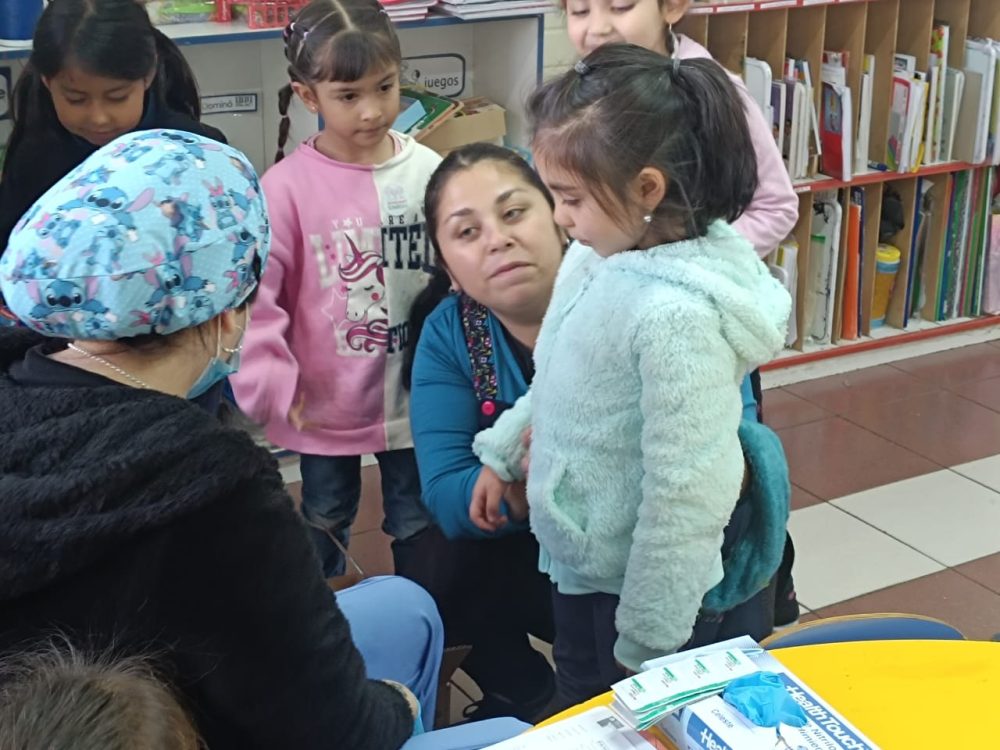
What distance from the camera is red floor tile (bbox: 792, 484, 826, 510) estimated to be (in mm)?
3077

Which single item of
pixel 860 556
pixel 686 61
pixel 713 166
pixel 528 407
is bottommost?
pixel 860 556

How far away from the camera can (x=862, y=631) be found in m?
1.43

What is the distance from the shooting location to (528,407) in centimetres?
180

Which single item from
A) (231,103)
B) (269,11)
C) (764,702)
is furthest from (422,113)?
(764,702)

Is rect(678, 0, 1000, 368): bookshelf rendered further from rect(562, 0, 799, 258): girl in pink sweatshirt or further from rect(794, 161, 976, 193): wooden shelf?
rect(562, 0, 799, 258): girl in pink sweatshirt

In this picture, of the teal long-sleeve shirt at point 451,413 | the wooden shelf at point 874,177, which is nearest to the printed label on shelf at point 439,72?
the wooden shelf at point 874,177

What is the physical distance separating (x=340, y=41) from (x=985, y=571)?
1.82 meters

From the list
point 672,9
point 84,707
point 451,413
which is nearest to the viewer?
point 84,707

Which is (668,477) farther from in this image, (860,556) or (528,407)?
(860,556)

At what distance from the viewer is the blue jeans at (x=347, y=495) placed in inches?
90.8

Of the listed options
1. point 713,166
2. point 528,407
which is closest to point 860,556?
point 528,407

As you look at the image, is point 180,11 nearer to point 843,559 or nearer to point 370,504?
point 370,504

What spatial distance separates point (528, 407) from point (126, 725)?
0.97m

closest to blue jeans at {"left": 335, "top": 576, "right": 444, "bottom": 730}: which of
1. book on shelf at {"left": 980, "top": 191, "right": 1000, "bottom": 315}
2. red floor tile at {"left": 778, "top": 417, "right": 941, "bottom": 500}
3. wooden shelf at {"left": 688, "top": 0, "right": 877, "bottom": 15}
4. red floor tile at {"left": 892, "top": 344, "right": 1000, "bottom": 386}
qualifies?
red floor tile at {"left": 778, "top": 417, "right": 941, "bottom": 500}
